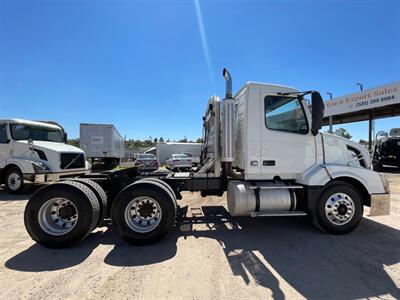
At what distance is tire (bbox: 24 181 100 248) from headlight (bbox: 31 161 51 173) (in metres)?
4.98

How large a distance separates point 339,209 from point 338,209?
23mm

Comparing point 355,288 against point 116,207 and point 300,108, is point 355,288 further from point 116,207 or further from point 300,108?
point 116,207

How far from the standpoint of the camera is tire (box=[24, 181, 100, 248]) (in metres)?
3.96

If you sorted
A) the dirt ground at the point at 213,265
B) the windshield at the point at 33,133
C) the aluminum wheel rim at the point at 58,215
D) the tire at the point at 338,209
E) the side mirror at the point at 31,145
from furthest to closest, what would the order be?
the windshield at the point at 33,133 → the side mirror at the point at 31,145 → the tire at the point at 338,209 → the aluminum wheel rim at the point at 58,215 → the dirt ground at the point at 213,265

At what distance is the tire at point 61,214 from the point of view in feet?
13.0

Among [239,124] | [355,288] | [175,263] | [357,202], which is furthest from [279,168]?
[175,263]

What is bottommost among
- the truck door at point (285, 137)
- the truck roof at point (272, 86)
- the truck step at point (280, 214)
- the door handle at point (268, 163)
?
the truck step at point (280, 214)

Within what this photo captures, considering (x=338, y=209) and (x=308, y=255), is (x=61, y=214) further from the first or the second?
(x=338, y=209)

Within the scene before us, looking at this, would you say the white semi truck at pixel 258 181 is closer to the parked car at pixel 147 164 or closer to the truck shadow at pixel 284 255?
the truck shadow at pixel 284 255

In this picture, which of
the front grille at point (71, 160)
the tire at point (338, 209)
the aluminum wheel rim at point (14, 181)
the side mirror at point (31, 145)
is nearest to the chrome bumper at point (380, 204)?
the tire at point (338, 209)

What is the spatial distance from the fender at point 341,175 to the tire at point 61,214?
165 inches

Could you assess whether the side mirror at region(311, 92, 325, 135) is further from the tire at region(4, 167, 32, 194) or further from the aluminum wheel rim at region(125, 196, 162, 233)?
the tire at region(4, 167, 32, 194)

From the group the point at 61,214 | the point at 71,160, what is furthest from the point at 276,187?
the point at 71,160

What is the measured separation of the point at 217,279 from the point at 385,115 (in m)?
24.2
